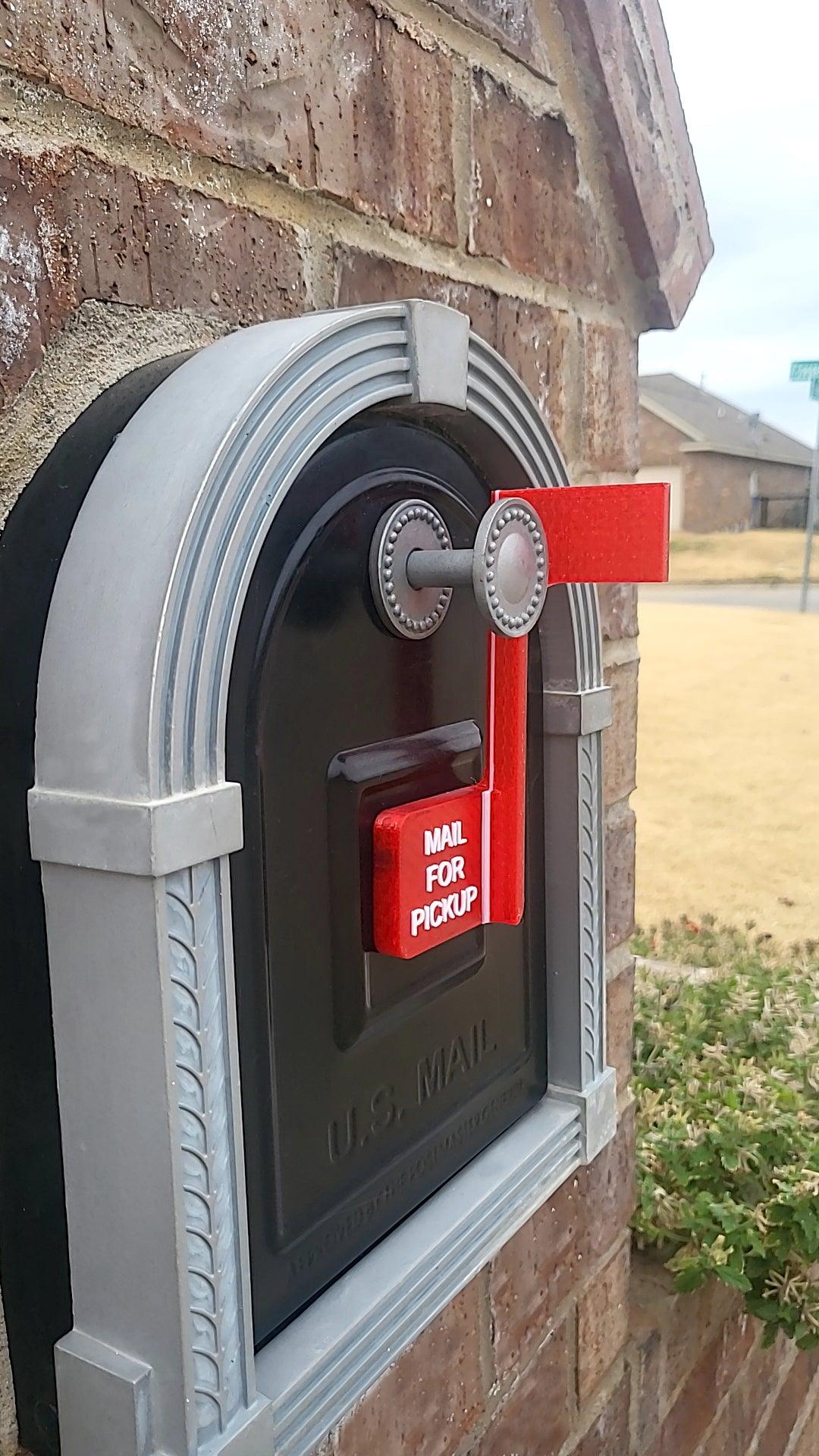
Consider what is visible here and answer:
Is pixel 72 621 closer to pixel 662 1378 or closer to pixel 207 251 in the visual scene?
pixel 207 251

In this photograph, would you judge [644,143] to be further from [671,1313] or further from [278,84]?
[671,1313]

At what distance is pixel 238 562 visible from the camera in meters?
0.57

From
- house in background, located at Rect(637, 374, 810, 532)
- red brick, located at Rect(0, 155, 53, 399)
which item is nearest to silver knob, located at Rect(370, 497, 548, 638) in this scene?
red brick, located at Rect(0, 155, 53, 399)

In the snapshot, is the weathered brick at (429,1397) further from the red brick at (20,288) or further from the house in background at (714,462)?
the house in background at (714,462)

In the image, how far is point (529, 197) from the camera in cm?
101

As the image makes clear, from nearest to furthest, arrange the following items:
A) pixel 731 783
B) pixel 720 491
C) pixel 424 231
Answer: pixel 424 231 < pixel 731 783 < pixel 720 491

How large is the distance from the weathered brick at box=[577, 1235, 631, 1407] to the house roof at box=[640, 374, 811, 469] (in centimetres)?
2934

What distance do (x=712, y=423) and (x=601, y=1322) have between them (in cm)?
3245

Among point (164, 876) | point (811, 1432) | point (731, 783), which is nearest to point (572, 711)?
Answer: point (164, 876)

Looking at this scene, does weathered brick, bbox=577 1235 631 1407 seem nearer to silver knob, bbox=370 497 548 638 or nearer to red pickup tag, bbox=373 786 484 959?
red pickup tag, bbox=373 786 484 959

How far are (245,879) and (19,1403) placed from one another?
1.09 ft

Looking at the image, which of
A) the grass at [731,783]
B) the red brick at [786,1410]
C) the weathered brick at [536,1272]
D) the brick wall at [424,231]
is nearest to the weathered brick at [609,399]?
the brick wall at [424,231]

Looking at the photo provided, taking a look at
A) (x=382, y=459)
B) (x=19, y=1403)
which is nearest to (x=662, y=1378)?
(x=19, y=1403)

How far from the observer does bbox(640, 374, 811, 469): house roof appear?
1160 inches
